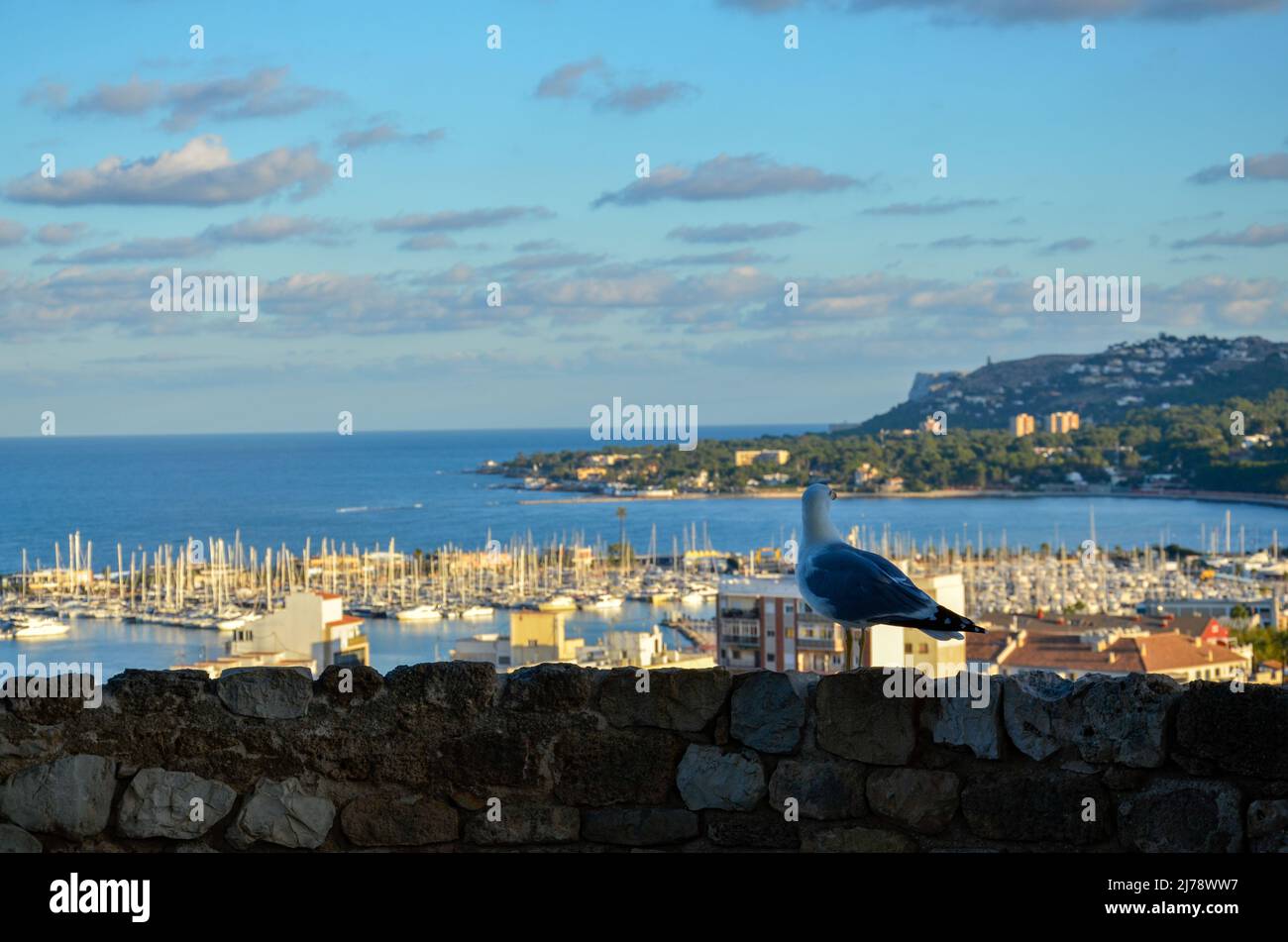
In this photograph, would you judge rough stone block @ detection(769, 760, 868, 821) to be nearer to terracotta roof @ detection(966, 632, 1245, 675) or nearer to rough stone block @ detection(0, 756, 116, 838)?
rough stone block @ detection(0, 756, 116, 838)

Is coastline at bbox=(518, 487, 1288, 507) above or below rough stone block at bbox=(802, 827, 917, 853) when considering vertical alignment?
above

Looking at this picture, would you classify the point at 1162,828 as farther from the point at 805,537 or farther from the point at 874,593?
the point at 805,537

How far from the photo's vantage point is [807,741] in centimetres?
373

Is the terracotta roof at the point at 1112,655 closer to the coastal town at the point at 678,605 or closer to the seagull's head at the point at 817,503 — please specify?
the coastal town at the point at 678,605

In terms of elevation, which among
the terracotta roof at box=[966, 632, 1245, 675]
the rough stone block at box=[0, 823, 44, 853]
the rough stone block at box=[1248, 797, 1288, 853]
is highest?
the rough stone block at box=[1248, 797, 1288, 853]

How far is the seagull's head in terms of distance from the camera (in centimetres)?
413

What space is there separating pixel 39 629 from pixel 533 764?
48.2 meters

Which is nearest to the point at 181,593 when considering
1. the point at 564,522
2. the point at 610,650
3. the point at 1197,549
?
the point at 610,650

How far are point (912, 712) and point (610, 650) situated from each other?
1219 inches

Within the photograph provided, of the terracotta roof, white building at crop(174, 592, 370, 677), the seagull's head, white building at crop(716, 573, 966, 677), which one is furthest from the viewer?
white building at crop(716, 573, 966, 677)

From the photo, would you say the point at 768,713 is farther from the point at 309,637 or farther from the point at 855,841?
the point at 309,637

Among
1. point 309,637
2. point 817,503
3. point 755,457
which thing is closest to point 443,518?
point 755,457

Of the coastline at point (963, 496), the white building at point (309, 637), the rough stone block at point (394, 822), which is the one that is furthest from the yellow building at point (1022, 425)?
the rough stone block at point (394, 822)

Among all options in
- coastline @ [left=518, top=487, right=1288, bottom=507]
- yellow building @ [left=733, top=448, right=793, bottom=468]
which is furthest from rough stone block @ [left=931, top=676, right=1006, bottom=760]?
yellow building @ [left=733, top=448, right=793, bottom=468]
